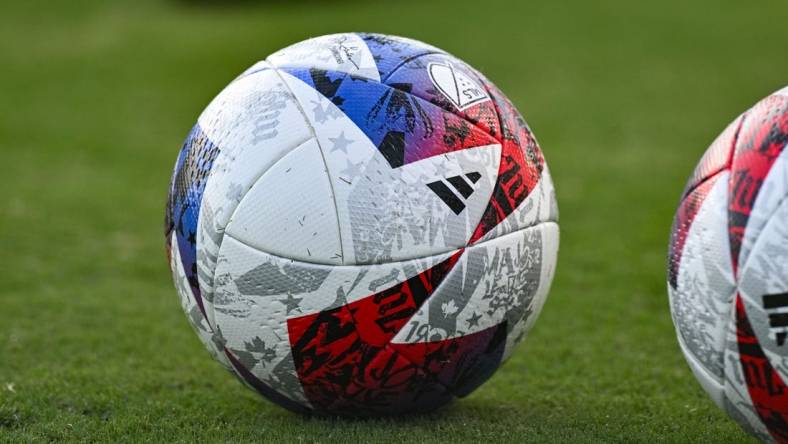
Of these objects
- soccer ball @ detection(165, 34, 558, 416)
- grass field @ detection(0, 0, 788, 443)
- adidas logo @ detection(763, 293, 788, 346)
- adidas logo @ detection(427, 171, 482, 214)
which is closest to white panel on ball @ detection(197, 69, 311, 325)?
soccer ball @ detection(165, 34, 558, 416)

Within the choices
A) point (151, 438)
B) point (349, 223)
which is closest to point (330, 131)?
point (349, 223)

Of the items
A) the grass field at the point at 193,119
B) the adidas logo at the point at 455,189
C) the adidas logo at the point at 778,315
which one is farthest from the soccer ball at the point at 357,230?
the adidas logo at the point at 778,315

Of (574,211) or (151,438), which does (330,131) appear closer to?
(151,438)

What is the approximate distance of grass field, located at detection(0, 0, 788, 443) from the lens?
15.8 feet

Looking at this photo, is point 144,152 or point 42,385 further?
A: point 144,152

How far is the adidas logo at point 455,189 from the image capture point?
165 inches

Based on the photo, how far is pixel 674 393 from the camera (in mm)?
5258

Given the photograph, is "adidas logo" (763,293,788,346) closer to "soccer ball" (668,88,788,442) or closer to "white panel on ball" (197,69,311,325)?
"soccer ball" (668,88,788,442)

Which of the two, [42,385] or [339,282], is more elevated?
[339,282]

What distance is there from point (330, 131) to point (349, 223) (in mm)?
385

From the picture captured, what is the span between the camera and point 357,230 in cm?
411

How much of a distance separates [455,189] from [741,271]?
3.75 ft

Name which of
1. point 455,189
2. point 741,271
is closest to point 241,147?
point 455,189

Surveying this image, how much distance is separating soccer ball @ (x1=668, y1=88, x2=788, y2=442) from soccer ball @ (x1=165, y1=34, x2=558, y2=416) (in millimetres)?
781
